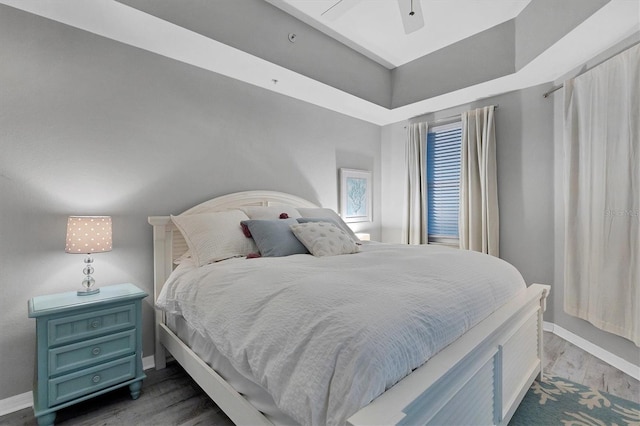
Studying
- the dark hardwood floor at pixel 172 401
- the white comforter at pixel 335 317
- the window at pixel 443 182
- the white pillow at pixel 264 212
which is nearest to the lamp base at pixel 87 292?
the white comforter at pixel 335 317

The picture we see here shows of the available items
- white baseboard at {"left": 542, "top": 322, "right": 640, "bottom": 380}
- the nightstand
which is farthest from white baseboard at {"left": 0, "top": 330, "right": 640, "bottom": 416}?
the nightstand

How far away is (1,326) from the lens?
5.84ft

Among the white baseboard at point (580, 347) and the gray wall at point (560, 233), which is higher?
the gray wall at point (560, 233)

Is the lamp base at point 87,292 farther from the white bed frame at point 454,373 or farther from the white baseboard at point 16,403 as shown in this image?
the white baseboard at point 16,403

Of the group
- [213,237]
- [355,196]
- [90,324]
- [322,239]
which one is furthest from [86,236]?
[355,196]

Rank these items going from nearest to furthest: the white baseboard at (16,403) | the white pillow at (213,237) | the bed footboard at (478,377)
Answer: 1. the bed footboard at (478,377)
2. the white baseboard at (16,403)
3. the white pillow at (213,237)

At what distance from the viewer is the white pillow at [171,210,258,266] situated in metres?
2.08

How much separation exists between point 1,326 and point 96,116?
137 centimetres

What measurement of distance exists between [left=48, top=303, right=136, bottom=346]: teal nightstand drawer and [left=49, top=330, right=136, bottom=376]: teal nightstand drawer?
4 centimetres

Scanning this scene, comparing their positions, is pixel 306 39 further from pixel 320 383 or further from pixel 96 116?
pixel 320 383

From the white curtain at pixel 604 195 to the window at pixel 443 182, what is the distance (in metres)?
1.14

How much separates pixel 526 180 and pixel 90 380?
3.83 metres

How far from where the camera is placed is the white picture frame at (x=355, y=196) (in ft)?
12.7

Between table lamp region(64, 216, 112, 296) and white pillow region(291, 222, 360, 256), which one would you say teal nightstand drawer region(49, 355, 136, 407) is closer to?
table lamp region(64, 216, 112, 296)
